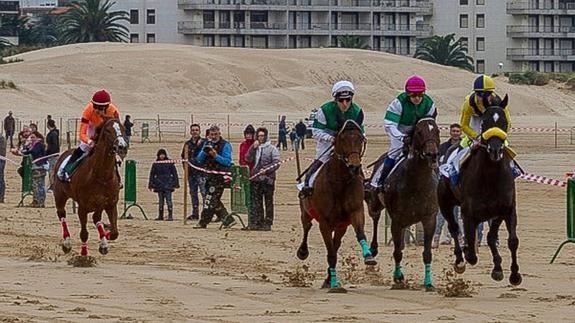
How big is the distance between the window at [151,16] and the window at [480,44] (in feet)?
99.4

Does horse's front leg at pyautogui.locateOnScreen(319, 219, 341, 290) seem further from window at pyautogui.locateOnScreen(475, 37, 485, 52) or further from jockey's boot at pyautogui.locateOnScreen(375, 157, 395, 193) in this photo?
window at pyautogui.locateOnScreen(475, 37, 485, 52)

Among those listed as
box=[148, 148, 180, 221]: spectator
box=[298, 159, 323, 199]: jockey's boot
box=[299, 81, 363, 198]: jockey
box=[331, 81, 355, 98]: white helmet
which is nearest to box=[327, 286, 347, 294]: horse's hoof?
box=[298, 159, 323, 199]: jockey's boot

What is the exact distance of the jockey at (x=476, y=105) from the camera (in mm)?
16484

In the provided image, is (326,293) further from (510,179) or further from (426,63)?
(426,63)

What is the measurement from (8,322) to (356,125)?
4.81m

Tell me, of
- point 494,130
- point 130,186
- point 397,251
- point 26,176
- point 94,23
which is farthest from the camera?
point 94,23

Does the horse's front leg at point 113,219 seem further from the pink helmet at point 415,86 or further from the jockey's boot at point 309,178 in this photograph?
the pink helmet at point 415,86

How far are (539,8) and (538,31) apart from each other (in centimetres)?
233

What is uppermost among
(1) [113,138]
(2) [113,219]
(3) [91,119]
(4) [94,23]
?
(4) [94,23]

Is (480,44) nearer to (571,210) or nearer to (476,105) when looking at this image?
(571,210)

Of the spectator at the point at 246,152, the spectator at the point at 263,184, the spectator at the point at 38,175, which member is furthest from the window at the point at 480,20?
the spectator at the point at 263,184

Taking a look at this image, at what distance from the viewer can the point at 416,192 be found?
1667 cm

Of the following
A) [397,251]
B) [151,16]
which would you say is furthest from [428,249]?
[151,16]

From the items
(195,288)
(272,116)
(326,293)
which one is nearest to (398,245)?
(326,293)
